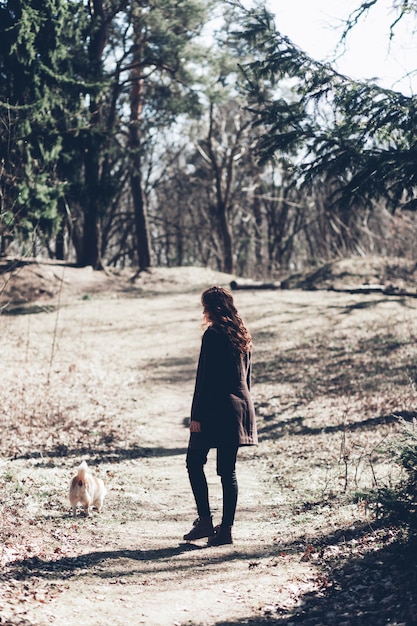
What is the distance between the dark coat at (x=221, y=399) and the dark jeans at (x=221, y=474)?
0.29ft

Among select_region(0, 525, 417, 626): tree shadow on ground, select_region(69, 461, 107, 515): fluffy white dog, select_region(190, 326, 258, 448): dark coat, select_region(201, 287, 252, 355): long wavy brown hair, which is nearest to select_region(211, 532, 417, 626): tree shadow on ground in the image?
select_region(0, 525, 417, 626): tree shadow on ground

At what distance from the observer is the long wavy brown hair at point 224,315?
6.05 m

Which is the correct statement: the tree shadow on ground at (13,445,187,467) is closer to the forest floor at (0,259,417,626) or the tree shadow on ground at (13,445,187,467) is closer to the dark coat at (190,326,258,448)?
the forest floor at (0,259,417,626)

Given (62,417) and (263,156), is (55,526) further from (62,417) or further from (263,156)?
(263,156)

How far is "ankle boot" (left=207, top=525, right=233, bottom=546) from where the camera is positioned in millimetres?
6098

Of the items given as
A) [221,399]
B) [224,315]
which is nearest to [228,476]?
[221,399]

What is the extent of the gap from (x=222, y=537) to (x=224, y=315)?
2.01 m

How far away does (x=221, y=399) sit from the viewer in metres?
5.98

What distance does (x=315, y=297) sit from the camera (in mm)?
24672

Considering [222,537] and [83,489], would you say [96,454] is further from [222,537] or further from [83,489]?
[222,537]

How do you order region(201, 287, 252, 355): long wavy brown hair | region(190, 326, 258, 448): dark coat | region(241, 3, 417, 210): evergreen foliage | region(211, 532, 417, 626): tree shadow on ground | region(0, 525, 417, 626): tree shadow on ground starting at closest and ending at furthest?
1. region(211, 532, 417, 626): tree shadow on ground
2. region(0, 525, 417, 626): tree shadow on ground
3. region(190, 326, 258, 448): dark coat
4. region(201, 287, 252, 355): long wavy brown hair
5. region(241, 3, 417, 210): evergreen foliage

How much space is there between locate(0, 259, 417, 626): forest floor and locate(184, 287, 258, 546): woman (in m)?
0.44

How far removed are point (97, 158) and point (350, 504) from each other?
17.8 meters

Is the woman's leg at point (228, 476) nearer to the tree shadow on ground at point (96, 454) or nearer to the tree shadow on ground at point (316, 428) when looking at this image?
the tree shadow on ground at point (96, 454)
